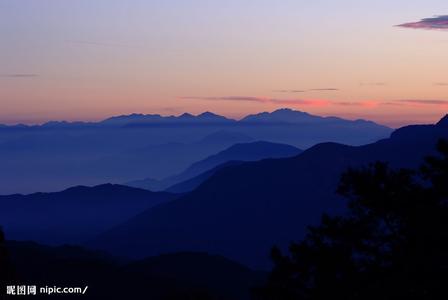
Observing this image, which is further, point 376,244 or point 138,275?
point 138,275

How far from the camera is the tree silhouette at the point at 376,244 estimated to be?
26.6 metres

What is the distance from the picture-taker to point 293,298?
102ft

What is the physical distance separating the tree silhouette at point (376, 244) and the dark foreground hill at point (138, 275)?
2673 inches

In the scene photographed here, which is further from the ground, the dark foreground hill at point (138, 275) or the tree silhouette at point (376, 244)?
the tree silhouette at point (376, 244)

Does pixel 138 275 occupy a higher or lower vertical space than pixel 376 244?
lower

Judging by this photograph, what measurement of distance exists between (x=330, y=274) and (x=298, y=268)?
2192mm

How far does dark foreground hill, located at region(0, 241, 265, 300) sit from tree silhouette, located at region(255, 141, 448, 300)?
67.9 metres

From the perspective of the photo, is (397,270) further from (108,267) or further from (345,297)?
(108,267)

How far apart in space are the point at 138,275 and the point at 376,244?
4150 inches

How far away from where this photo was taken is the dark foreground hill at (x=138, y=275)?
392 ft

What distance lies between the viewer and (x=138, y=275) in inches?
5162

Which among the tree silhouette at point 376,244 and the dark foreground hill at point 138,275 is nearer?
the tree silhouette at point 376,244

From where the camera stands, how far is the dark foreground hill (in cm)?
11962

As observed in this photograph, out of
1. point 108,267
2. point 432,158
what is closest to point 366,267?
point 432,158
